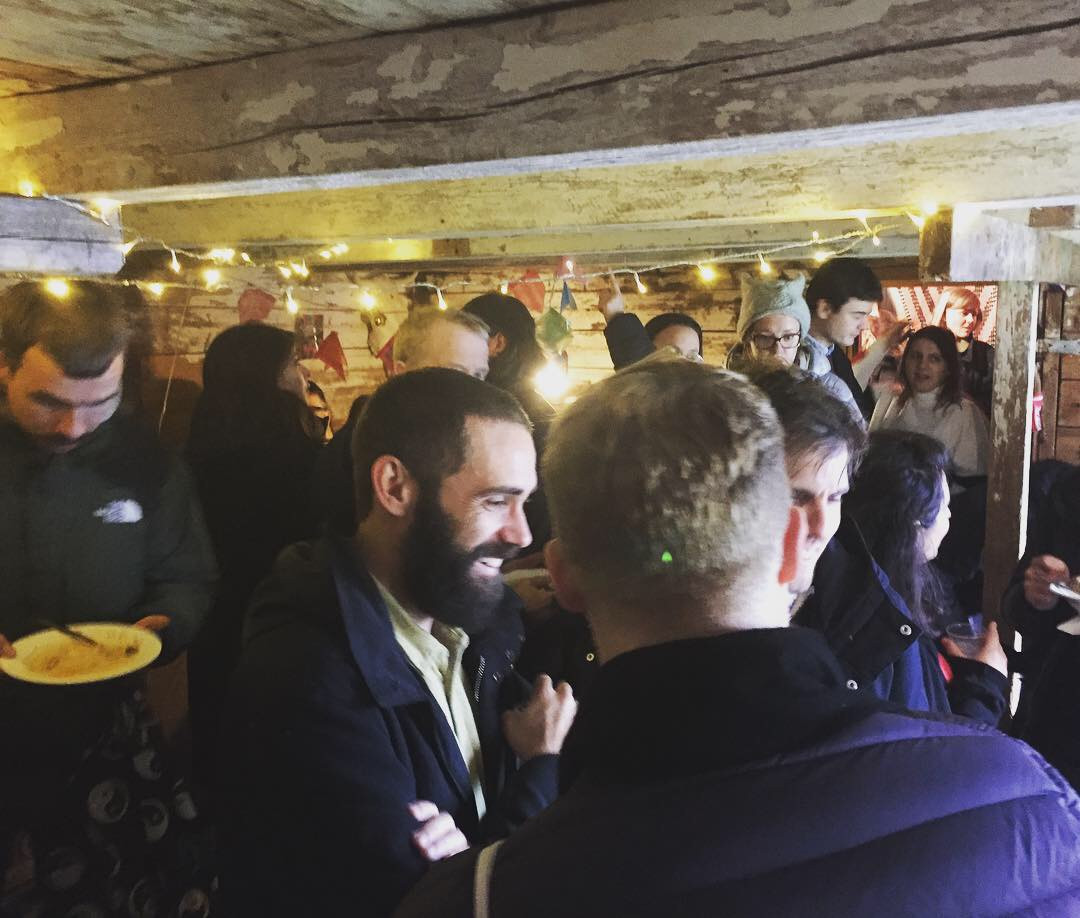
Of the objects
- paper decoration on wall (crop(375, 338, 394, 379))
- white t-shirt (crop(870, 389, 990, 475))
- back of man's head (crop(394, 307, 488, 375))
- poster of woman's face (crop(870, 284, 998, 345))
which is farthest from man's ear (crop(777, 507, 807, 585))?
paper decoration on wall (crop(375, 338, 394, 379))

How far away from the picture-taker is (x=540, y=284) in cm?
732

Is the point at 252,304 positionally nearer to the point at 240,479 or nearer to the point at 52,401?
the point at 240,479

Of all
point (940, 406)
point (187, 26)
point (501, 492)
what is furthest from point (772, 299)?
point (187, 26)

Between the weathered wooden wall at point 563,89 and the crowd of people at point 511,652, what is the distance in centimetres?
47

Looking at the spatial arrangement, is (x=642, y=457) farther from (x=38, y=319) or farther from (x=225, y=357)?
(x=225, y=357)

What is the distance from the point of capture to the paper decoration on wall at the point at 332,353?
751 centimetres

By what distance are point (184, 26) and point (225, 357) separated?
1698 mm

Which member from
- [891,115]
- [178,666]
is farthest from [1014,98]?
[178,666]

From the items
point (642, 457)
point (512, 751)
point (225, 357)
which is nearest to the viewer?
point (642, 457)

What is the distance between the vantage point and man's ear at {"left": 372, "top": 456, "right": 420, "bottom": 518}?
1.64 meters

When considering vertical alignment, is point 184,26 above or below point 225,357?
above

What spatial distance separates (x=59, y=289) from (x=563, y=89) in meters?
1.65

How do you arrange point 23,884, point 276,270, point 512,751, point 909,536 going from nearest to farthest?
point 512,751
point 23,884
point 909,536
point 276,270

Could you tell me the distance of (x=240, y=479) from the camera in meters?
3.07
